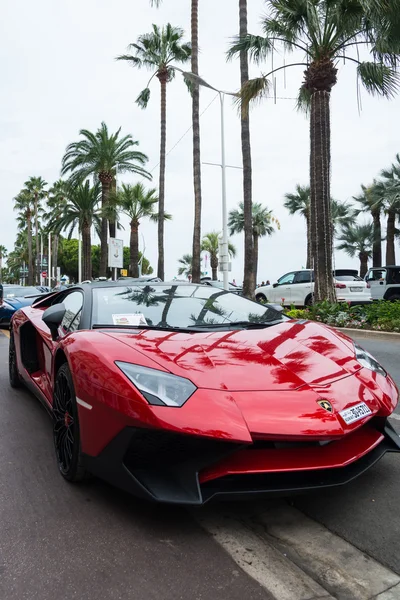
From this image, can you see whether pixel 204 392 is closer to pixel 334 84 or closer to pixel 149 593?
pixel 149 593

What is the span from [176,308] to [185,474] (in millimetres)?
1539

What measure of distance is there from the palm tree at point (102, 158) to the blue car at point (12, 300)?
13752 mm

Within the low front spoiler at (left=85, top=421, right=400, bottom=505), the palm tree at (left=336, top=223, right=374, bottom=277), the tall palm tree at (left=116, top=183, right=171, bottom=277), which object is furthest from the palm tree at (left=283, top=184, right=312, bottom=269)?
the low front spoiler at (left=85, top=421, right=400, bottom=505)

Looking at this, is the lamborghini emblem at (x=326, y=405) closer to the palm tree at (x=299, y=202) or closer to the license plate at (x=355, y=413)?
the license plate at (x=355, y=413)

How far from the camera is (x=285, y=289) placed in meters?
18.0

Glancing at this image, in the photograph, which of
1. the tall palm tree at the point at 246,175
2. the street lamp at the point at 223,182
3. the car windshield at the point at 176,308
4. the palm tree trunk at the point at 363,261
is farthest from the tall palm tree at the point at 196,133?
the palm tree trunk at the point at 363,261

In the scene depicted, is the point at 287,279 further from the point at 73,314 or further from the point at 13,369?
the point at 73,314

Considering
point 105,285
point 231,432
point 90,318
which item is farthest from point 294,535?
point 105,285

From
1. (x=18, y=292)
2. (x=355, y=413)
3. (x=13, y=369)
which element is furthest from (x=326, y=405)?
(x=18, y=292)

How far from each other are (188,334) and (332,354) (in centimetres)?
84

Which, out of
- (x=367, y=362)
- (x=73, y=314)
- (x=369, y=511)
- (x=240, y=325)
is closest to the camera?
(x=369, y=511)

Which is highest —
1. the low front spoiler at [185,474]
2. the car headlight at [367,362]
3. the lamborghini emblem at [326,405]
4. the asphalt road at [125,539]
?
the car headlight at [367,362]

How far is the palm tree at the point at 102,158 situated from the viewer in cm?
2775

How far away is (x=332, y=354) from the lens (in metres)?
2.92
